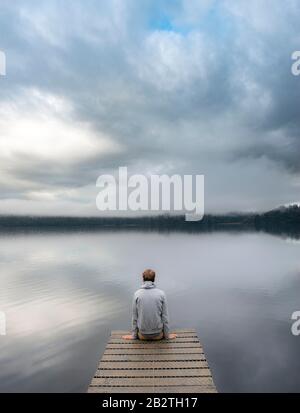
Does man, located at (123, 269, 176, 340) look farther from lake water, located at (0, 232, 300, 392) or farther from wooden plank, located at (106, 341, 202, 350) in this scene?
lake water, located at (0, 232, 300, 392)

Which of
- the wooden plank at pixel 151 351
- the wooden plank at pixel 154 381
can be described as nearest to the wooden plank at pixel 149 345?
the wooden plank at pixel 151 351

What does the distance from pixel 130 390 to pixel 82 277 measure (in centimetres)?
3344

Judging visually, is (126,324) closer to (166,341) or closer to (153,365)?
(166,341)

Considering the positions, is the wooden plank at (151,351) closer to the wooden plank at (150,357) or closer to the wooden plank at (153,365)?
the wooden plank at (150,357)

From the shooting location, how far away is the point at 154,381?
7914mm

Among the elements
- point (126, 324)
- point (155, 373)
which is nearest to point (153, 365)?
point (155, 373)

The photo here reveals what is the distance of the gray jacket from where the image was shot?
392 inches

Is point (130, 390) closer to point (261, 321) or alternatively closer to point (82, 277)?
point (261, 321)

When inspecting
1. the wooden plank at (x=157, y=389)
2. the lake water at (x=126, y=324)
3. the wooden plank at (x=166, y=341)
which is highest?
the wooden plank at (x=157, y=389)

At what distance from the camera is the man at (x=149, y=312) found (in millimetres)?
9977

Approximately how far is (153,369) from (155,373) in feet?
0.71
